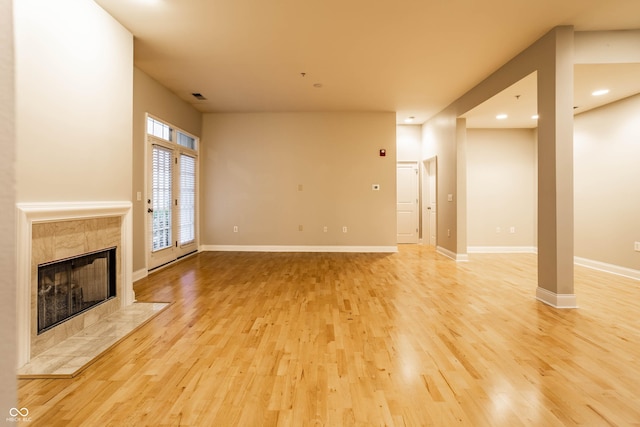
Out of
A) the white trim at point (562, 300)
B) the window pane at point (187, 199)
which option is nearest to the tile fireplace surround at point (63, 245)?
the window pane at point (187, 199)

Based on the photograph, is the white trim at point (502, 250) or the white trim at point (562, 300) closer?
the white trim at point (562, 300)

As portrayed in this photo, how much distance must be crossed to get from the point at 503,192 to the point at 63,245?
24.1 ft

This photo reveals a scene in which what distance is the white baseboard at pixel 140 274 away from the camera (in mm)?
4418

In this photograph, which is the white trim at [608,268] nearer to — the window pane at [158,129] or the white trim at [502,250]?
the white trim at [502,250]

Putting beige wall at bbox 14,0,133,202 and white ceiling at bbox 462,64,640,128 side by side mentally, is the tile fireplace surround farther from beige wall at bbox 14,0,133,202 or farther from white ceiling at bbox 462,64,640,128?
white ceiling at bbox 462,64,640,128

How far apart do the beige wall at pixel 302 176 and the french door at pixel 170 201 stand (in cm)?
51

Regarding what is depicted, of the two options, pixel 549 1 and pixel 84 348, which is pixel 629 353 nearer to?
pixel 549 1

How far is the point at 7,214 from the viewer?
0.41m

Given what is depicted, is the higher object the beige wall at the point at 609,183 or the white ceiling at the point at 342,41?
the white ceiling at the point at 342,41

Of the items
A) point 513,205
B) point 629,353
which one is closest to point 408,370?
point 629,353

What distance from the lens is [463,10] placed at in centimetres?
318

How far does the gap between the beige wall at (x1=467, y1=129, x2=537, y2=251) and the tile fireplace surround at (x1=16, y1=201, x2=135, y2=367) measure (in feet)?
20.8

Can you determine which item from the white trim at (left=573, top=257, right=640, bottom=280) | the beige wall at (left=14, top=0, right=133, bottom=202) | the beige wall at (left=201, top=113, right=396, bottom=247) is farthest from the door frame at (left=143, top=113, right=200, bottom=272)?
the white trim at (left=573, top=257, right=640, bottom=280)

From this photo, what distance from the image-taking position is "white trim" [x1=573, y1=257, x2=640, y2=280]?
4.57m
